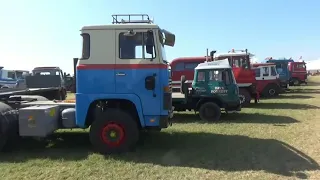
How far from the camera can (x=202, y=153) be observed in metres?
7.34

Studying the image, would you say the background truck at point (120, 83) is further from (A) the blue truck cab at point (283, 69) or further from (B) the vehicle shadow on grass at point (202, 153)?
(A) the blue truck cab at point (283, 69)

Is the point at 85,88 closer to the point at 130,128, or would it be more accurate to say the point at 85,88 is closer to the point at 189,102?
the point at 130,128

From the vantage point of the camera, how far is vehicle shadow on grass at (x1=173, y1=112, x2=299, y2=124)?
39.2 feet

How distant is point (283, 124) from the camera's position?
36.9 feet

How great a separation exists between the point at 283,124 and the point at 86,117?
6.95 meters

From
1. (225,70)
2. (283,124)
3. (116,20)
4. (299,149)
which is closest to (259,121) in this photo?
(283,124)

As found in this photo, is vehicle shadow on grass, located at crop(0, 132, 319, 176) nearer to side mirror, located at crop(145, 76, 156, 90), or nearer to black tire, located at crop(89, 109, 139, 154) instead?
black tire, located at crop(89, 109, 139, 154)

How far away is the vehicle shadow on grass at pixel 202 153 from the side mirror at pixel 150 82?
1455 millimetres

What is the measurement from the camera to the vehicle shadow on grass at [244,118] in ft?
39.2

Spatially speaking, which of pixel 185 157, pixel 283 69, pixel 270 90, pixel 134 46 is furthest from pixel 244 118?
pixel 283 69

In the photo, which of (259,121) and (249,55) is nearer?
(259,121)

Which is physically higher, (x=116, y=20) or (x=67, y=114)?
(x=116, y=20)

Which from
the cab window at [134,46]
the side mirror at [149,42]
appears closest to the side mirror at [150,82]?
the cab window at [134,46]

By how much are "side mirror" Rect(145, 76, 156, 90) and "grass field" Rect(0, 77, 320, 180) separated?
4.78ft
